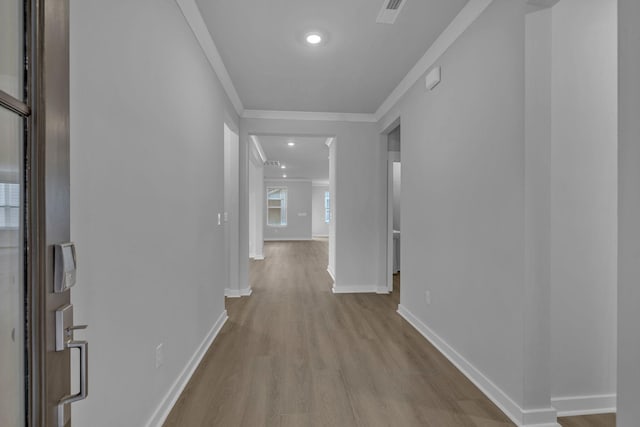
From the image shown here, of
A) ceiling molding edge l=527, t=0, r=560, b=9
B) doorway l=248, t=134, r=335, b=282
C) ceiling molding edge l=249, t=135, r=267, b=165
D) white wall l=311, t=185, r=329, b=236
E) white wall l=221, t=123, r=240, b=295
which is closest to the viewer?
ceiling molding edge l=527, t=0, r=560, b=9

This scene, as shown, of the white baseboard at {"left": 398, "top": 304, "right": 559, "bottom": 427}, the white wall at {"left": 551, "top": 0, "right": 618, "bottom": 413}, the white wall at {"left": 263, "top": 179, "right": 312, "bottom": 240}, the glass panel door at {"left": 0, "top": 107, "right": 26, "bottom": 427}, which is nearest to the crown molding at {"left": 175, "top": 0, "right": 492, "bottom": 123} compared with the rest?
the white wall at {"left": 551, "top": 0, "right": 618, "bottom": 413}

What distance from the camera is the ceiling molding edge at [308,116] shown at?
170 inches

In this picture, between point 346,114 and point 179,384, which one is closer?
point 179,384

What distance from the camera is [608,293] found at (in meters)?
1.88

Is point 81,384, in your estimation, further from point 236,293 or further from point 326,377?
point 236,293

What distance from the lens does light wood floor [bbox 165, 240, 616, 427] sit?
182 cm

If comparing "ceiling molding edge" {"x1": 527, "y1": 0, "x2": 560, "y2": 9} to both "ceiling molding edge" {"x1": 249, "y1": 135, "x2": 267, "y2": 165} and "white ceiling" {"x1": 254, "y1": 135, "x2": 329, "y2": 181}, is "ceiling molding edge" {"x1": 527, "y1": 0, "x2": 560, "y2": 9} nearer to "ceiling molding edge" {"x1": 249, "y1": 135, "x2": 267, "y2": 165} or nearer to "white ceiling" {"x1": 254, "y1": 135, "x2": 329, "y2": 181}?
"white ceiling" {"x1": 254, "y1": 135, "x2": 329, "y2": 181}

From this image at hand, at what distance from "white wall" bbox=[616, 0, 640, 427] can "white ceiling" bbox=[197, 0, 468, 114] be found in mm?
1314

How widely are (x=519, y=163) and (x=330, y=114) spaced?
120 inches

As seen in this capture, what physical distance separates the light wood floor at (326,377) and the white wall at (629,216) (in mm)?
853

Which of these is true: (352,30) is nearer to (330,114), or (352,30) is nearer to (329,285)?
(330,114)

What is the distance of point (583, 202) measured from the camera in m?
1.84

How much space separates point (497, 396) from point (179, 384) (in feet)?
6.42

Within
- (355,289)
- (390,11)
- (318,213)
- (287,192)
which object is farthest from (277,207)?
(390,11)
